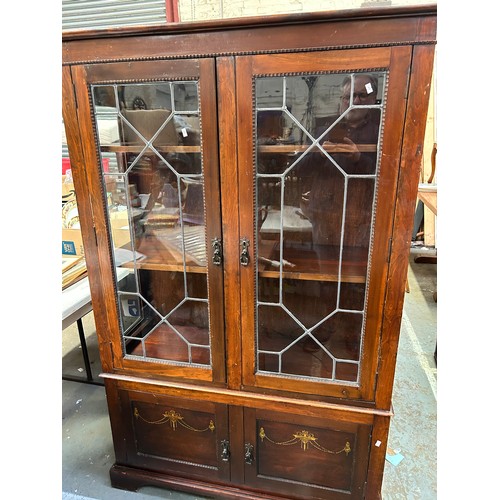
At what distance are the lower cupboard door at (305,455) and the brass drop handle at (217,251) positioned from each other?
1.77 ft

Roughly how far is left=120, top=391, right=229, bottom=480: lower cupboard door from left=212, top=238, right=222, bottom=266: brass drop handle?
1.74 feet

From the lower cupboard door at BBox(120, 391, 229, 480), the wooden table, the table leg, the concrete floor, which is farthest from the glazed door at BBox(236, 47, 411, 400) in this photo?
the wooden table

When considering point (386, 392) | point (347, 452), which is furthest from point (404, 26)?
point (347, 452)

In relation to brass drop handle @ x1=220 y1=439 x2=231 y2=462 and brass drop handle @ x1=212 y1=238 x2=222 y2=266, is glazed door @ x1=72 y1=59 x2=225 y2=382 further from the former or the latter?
brass drop handle @ x1=220 y1=439 x2=231 y2=462

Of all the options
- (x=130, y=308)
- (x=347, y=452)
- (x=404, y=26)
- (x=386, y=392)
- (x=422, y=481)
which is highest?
(x=404, y=26)

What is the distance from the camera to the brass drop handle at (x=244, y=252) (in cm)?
103

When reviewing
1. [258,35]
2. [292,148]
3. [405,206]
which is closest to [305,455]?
[405,206]

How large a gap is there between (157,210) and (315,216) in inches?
20.5

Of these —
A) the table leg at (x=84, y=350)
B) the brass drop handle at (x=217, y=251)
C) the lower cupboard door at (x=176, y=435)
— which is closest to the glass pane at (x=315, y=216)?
the brass drop handle at (x=217, y=251)

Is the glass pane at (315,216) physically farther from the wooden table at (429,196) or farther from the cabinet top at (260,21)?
the wooden table at (429,196)

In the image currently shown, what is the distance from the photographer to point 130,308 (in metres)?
1.21

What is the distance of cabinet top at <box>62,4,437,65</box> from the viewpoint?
2.62 ft

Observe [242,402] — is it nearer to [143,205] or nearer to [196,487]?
[196,487]

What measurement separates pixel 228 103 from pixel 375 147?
40cm
